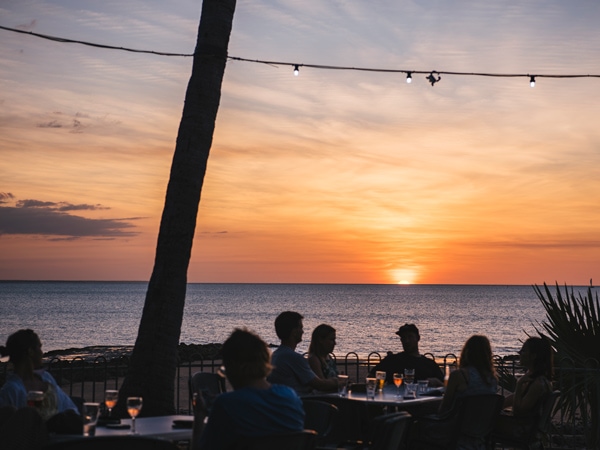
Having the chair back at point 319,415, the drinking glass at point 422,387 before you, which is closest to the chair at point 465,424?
the drinking glass at point 422,387

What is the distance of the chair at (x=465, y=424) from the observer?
7.39 meters

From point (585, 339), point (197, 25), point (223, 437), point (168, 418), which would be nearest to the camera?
point (223, 437)

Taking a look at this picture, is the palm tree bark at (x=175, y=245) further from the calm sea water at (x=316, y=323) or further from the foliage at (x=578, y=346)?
the calm sea water at (x=316, y=323)

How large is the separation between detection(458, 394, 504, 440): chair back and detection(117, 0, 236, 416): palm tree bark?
2.96 metres

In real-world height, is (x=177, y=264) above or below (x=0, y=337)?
above

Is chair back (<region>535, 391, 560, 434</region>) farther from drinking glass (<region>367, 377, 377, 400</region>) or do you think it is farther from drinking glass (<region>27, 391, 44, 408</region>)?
drinking glass (<region>27, 391, 44, 408</region>)

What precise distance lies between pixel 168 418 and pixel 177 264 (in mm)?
2726

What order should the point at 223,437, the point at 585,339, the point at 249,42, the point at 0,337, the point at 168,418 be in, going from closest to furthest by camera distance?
the point at 223,437 → the point at 168,418 → the point at 585,339 → the point at 249,42 → the point at 0,337

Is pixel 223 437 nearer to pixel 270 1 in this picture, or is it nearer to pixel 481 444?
pixel 481 444

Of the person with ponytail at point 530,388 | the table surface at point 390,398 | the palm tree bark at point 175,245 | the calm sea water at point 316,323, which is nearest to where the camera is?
the table surface at point 390,398

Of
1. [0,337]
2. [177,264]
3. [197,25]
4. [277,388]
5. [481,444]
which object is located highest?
[197,25]

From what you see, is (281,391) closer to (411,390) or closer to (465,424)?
(465,424)

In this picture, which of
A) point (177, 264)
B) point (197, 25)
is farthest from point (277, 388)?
point (197, 25)

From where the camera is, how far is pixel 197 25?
956 centimetres
